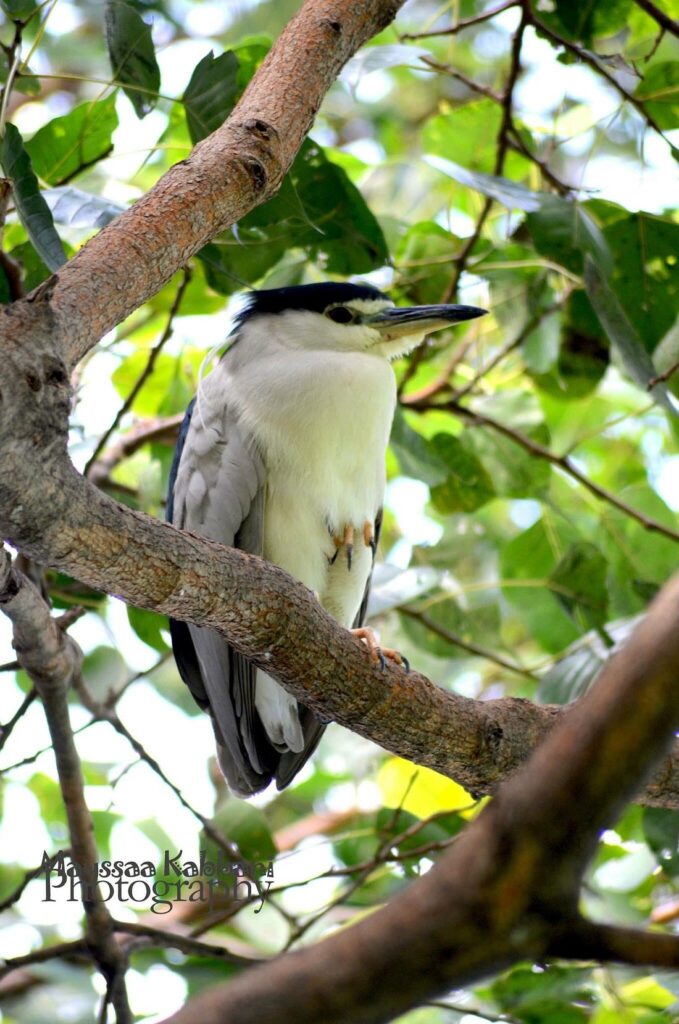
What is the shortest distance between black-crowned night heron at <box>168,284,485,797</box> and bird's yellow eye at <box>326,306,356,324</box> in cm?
2

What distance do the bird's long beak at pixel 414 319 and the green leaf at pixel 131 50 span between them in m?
0.80

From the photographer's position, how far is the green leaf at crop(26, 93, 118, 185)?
7.11 ft

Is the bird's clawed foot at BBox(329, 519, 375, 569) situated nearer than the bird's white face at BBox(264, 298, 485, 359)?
Yes

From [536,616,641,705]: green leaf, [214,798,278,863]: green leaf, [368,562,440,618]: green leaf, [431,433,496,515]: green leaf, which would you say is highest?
[431,433,496,515]: green leaf

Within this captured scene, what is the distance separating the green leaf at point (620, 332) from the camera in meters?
2.10

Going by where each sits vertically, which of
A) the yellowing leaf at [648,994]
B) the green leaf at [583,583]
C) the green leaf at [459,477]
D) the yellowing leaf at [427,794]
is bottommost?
the yellowing leaf at [648,994]

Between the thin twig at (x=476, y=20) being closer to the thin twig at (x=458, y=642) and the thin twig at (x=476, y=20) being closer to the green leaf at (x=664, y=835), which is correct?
the thin twig at (x=458, y=642)

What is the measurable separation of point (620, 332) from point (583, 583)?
2.12ft

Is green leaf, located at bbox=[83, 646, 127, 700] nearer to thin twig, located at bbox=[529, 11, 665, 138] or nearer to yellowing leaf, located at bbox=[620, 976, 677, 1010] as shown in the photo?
yellowing leaf, located at bbox=[620, 976, 677, 1010]

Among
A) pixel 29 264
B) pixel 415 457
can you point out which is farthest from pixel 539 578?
pixel 29 264

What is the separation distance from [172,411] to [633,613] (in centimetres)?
127

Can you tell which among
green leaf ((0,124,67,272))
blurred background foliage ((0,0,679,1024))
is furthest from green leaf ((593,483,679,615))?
green leaf ((0,124,67,272))

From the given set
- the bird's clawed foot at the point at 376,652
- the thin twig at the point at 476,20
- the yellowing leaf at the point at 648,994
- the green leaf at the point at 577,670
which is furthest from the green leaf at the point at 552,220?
the yellowing leaf at the point at 648,994

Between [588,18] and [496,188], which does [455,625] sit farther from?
[588,18]
